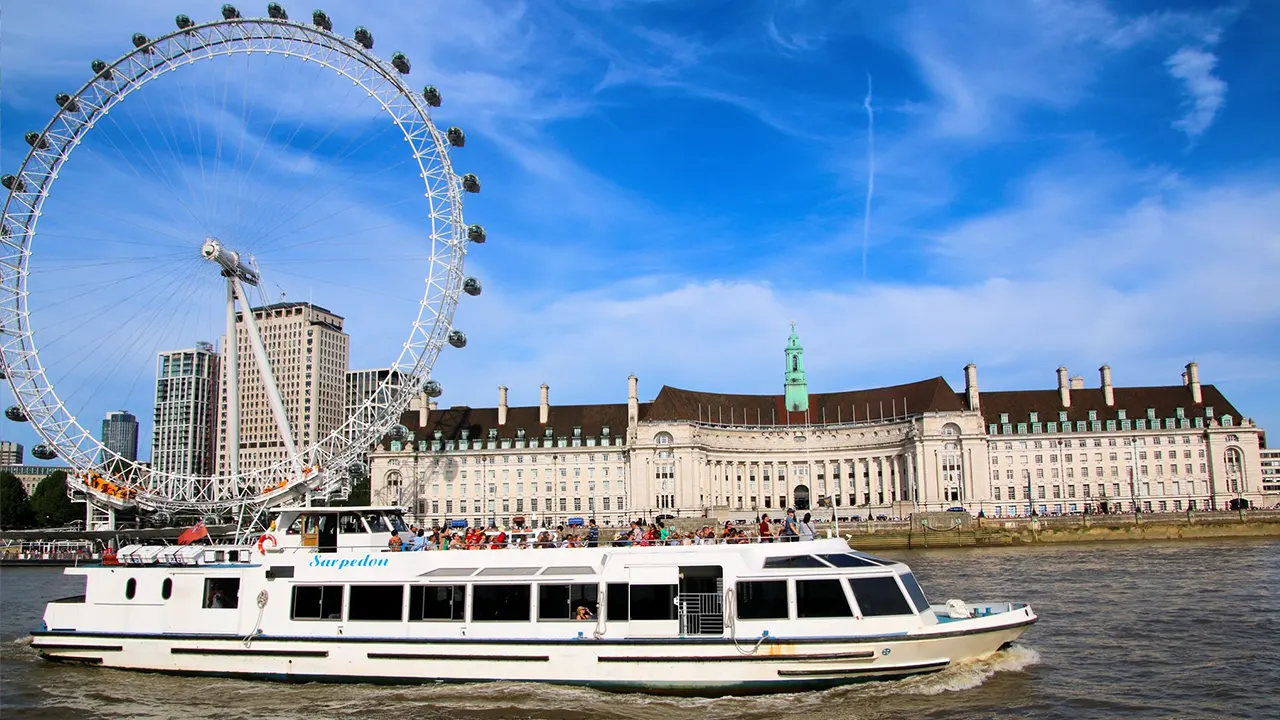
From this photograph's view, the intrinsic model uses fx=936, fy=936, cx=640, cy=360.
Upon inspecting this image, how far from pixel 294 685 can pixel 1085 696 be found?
1844 cm

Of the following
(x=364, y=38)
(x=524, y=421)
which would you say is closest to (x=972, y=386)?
(x=524, y=421)

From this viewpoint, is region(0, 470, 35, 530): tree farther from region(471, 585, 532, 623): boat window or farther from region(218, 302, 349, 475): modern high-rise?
region(471, 585, 532, 623): boat window

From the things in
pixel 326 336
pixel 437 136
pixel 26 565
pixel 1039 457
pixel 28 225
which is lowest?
pixel 26 565

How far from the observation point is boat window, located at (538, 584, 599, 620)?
71.5 ft

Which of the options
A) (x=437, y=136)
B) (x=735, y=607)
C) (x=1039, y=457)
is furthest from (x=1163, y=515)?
(x=735, y=607)

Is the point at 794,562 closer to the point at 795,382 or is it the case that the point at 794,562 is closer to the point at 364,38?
the point at 364,38

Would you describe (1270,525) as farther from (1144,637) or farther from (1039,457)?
(1144,637)

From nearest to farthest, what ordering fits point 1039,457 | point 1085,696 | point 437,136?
point 1085,696
point 437,136
point 1039,457

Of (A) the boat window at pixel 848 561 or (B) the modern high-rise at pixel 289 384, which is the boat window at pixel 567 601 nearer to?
(A) the boat window at pixel 848 561

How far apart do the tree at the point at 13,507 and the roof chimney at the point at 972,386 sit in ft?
362

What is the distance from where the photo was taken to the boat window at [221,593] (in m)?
24.1

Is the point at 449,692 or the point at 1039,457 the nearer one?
the point at 449,692

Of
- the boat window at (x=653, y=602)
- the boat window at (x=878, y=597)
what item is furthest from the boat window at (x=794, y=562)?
the boat window at (x=653, y=602)

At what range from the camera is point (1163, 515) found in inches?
3157
